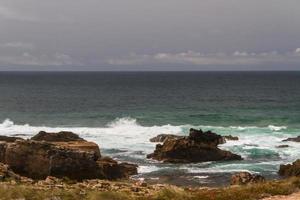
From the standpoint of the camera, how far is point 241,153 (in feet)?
151

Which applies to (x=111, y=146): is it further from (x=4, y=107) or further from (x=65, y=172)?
(x=4, y=107)

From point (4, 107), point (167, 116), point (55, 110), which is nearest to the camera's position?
point (167, 116)

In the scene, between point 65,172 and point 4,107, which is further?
point 4,107

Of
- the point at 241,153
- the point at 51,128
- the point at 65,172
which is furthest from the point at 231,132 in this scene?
the point at 65,172

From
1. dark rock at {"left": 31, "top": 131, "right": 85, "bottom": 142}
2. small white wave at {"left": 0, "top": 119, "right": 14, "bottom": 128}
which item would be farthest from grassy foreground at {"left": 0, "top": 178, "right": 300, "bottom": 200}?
small white wave at {"left": 0, "top": 119, "right": 14, "bottom": 128}

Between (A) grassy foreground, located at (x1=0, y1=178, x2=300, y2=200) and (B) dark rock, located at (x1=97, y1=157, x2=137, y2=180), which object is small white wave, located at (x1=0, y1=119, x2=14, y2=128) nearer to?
(B) dark rock, located at (x1=97, y1=157, x2=137, y2=180)

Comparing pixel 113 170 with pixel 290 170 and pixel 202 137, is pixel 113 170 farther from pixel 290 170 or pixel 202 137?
pixel 202 137

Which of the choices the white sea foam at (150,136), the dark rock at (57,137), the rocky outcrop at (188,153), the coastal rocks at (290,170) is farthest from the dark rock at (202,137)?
the dark rock at (57,137)

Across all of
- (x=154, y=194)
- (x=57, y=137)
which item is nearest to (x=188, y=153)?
(x=57, y=137)

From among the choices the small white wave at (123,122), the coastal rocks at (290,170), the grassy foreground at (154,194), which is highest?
the grassy foreground at (154,194)

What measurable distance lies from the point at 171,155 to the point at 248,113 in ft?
147

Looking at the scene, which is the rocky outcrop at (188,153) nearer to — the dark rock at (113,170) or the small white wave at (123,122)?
the dark rock at (113,170)

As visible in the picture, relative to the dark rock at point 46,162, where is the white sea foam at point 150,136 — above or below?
below

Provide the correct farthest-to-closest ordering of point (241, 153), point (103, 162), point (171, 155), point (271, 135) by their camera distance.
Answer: point (271, 135) < point (241, 153) < point (171, 155) < point (103, 162)
